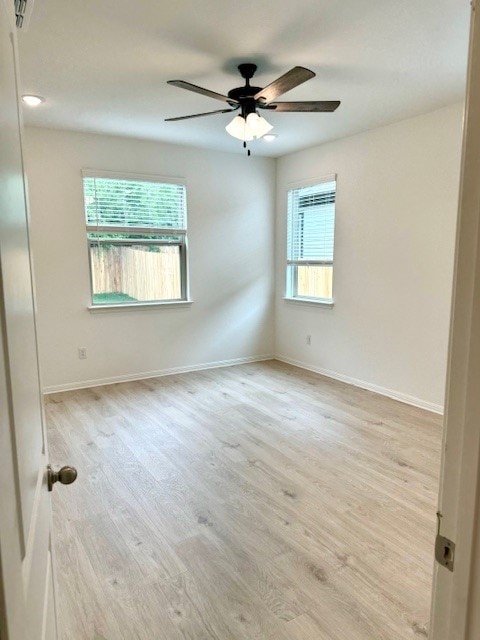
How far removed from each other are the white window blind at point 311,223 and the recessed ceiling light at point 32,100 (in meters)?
2.94

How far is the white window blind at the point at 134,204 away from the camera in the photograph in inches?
173

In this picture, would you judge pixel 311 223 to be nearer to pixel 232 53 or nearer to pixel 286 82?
pixel 232 53

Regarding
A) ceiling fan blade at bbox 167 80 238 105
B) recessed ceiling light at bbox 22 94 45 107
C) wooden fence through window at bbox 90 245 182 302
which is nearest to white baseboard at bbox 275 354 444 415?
wooden fence through window at bbox 90 245 182 302

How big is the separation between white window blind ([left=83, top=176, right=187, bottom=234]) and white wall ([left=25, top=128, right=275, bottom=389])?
12 cm

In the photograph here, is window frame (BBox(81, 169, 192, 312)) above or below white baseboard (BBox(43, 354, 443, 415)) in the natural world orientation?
above

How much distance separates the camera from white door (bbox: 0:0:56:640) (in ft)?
1.63

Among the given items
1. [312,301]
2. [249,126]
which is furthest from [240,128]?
[312,301]

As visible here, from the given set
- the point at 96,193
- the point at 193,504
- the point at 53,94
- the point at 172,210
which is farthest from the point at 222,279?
the point at 193,504

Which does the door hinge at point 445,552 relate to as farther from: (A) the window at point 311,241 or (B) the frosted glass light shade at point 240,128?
(A) the window at point 311,241

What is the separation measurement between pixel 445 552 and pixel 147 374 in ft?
14.8

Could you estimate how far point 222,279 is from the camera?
528cm

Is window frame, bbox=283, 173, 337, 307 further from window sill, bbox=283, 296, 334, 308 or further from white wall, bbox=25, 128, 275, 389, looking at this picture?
white wall, bbox=25, 128, 275, 389

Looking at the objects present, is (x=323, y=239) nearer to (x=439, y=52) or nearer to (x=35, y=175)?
(x=439, y=52)

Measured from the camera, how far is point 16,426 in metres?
0.60
